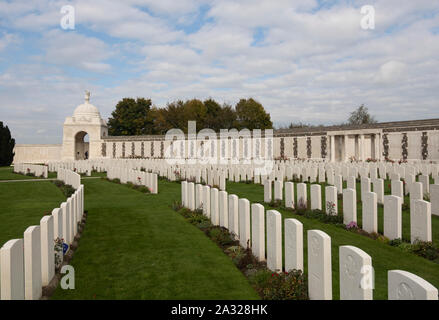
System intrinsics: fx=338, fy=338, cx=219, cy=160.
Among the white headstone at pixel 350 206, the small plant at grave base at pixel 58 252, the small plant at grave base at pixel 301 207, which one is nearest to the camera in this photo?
the small plant at grave base at pixel 58 252

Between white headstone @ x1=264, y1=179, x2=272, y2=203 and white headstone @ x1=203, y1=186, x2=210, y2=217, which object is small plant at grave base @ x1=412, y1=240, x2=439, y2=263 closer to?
white headstone @ x1=203, y1=186, x2=210, y2=217

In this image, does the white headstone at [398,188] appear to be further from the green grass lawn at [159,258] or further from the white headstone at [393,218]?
the white headstone at [393,218]

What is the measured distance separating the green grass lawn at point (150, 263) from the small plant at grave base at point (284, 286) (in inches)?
6.9

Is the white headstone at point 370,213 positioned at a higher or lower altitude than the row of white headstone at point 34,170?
lower

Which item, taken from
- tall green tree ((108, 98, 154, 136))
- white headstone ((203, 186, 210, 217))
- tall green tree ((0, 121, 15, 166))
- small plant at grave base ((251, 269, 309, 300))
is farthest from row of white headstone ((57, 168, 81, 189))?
tall green tree ((108, 98, 154, 136))

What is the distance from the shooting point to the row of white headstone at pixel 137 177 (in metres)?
15.1

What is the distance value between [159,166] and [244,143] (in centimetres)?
1768

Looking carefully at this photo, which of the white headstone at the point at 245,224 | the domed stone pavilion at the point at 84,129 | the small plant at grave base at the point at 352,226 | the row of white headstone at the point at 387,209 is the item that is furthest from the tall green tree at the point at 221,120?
the white headstone at the point at 245,224

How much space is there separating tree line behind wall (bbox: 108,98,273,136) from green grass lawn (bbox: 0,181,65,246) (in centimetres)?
4076

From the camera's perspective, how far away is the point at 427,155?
87.8 ft
